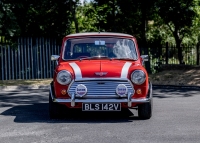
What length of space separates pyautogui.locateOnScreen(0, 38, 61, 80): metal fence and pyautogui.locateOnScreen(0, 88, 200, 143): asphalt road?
10.3 m

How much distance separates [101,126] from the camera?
836cm

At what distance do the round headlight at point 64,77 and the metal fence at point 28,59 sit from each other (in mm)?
12847

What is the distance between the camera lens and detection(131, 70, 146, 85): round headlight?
8867 millimetres

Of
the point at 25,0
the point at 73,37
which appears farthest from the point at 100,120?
the point at 25,0

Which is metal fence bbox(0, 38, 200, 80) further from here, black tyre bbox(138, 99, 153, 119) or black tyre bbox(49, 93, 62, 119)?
black tyre bbox(138, 99, 153, 119)

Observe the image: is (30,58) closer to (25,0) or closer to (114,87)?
(25,0)

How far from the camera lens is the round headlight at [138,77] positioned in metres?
8.87

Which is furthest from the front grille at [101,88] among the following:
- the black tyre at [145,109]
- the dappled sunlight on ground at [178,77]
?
the dappled sunlight on ground at [178,77]

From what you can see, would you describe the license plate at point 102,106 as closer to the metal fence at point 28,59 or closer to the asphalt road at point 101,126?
the asphalt road at point 101,126

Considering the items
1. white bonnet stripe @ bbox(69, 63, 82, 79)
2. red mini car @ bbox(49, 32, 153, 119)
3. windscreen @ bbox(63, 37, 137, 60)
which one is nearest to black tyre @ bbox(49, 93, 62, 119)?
red mini car @ bbox(49, 32, 153, 119)

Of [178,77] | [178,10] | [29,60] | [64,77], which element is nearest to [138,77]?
[64,77]

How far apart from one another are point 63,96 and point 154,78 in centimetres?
1194

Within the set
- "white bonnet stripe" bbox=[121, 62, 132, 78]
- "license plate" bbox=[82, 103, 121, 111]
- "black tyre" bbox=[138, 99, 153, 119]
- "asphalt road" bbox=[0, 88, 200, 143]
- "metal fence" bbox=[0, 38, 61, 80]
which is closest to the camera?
"asphalt road" bbox=[0, 88, 200, 143]

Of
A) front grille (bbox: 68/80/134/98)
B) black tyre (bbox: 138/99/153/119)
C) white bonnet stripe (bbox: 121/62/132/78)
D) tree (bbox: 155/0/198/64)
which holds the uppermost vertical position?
tree (bbox: 155/0/198/64)
